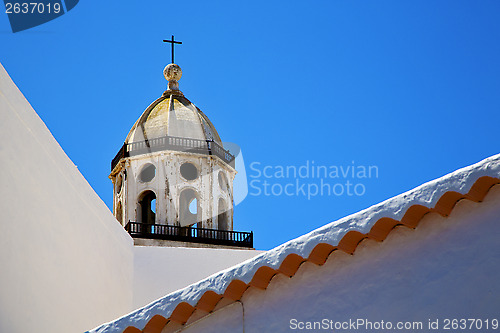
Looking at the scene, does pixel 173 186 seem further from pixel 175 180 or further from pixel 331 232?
pixel 331 232

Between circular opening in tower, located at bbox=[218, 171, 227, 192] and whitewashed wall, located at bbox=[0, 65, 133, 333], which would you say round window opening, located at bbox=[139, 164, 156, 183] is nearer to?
circular opening in tower, located at bbox=[218, 171, 227, 192]

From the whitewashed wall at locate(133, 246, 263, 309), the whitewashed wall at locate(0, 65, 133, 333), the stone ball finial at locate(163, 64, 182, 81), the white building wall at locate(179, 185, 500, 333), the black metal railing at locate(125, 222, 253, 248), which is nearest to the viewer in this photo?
the white building wall at locate(179, 185, 500, 333)

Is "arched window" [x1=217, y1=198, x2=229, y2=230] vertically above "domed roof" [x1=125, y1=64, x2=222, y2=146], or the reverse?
"domed roof" [x1=125, y1=64, x2=222, y2=146]

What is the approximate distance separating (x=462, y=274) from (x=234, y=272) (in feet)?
4.86

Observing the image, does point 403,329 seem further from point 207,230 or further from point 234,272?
point 207,230

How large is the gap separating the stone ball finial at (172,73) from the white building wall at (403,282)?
56.7 ft

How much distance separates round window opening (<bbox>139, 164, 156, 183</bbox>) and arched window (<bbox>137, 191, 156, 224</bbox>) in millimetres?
372

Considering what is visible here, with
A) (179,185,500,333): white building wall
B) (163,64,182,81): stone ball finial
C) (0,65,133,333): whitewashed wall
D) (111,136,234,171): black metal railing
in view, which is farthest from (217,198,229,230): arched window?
(179,185,500,333): white building wall

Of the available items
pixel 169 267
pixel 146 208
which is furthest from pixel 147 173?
pixel 169 267

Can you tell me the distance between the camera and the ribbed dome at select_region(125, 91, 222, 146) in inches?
800

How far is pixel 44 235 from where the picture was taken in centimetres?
637

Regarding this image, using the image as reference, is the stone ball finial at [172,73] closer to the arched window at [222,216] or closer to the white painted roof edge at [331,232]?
the arched window at [222,216]

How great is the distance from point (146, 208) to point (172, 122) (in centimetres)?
247

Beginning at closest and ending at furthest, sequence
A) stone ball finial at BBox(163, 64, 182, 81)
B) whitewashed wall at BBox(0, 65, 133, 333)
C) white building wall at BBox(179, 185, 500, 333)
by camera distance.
A: white building wall at BBox(179, 185, 500, 333) < whitewashed wall at BBox(0, 65, 133, 333) < stone ball finial at BBox(163, 64, 182, 81)
